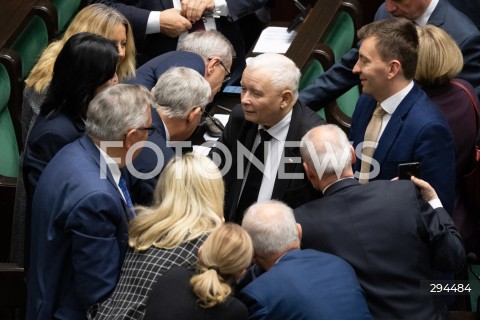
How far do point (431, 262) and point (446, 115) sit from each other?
29.6 inches

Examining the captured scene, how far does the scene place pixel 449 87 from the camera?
13.0 ft

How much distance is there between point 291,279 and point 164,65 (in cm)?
146

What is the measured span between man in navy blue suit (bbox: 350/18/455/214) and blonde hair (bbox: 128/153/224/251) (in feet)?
2.59

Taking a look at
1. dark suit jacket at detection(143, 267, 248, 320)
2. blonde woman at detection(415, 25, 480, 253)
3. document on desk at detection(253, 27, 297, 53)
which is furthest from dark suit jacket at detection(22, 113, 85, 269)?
document on desk at detection(253, 27, 297, 53)

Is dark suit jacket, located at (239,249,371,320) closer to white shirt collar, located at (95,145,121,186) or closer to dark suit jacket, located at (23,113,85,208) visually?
white shirt collar, located at (95,145,121,186)

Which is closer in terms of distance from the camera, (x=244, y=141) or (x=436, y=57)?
(x=436, y=57)

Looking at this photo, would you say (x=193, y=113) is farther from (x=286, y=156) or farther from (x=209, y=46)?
(x=209, y=46)

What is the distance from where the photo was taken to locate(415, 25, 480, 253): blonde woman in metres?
3.85

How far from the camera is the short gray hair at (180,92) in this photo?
12.7 feet

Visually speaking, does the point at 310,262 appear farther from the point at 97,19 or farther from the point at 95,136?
the point at 97,19

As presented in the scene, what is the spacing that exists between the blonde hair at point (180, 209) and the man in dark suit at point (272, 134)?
608 millimetres

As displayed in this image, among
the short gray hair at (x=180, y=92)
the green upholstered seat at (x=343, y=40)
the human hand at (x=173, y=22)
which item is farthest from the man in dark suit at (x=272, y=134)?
the green upholstered seat at (x=343, y=40)

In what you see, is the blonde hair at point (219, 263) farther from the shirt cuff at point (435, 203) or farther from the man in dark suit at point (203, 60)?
the man in dark suit at point (203, 60)

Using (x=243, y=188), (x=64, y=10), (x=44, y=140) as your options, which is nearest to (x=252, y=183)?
(x=243, y=188)
